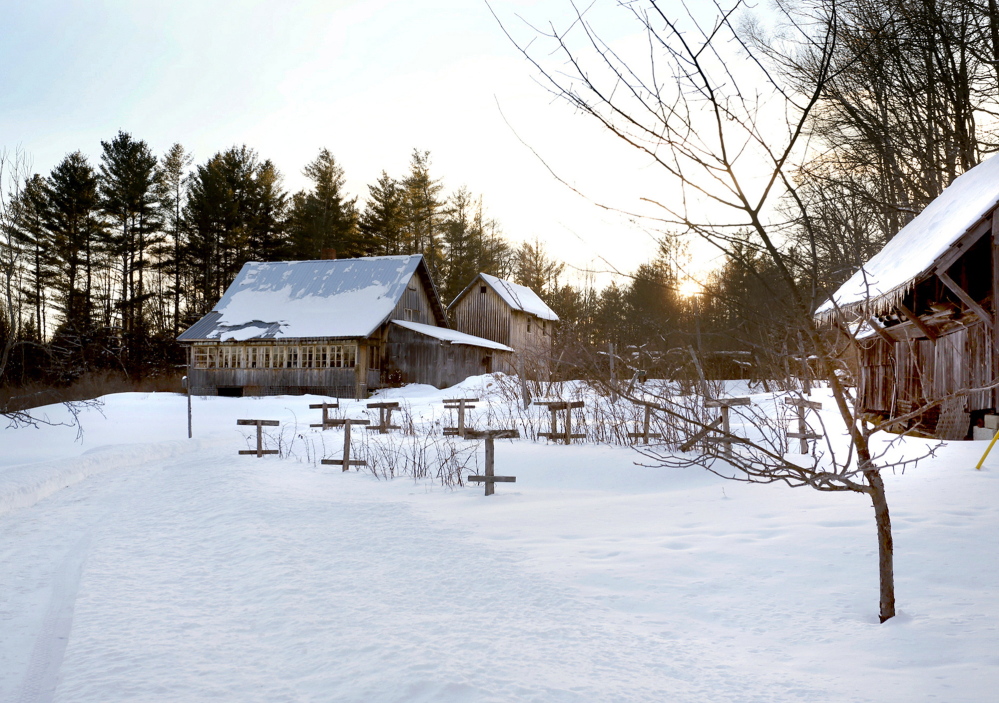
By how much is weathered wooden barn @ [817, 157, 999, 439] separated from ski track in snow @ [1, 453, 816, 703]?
546 centimetres

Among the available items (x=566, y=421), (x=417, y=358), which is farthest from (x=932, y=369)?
(x=417, y=358)

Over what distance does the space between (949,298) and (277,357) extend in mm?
25496

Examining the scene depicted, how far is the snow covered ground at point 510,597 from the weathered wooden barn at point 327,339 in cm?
2047

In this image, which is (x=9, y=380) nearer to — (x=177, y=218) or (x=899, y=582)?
(x=177, y=218)

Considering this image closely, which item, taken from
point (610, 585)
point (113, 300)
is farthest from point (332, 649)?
point (113, 300)

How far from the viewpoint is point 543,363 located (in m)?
23.7

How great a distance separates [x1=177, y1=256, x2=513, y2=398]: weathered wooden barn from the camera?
30203 millimetres

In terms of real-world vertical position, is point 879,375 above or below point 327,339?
below

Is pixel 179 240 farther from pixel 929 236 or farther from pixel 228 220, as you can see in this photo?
pixel 929 236

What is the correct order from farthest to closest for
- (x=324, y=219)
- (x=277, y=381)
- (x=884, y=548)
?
(x=324, y=219)
(x=277, y=381)
(x=884, y=548)

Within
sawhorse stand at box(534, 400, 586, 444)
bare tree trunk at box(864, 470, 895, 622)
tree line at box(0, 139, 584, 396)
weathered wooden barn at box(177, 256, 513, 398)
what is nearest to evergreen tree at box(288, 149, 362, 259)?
tree line at box(0, 139, 584, 396)

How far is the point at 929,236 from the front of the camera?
10992 millimetres

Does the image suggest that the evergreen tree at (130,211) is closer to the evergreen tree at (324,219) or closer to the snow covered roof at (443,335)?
the evergreen tree at (324,219)

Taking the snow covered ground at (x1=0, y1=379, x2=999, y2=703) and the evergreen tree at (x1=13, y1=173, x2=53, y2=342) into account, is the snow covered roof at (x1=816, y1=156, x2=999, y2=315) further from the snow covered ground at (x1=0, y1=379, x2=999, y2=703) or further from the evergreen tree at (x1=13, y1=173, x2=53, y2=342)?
the evergreen tree at (x1=13, y1=173, x2=53, y2=342)
